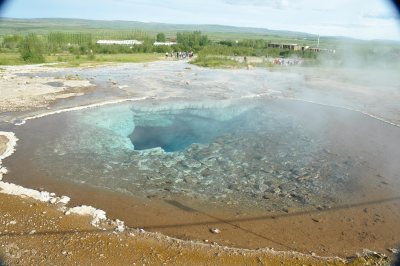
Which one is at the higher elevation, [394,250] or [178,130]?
[178,130]

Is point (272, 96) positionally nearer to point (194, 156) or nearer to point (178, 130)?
point (178, 130)

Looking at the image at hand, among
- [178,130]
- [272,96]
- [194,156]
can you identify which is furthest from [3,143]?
[272,96]

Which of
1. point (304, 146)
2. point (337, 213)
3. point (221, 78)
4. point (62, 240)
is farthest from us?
point (221, 78)

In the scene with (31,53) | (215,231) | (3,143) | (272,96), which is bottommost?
(215,231)

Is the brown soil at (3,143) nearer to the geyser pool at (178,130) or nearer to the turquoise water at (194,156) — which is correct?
the turquoise water at (194,156)

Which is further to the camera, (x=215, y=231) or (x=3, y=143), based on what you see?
(x=3, y=143)

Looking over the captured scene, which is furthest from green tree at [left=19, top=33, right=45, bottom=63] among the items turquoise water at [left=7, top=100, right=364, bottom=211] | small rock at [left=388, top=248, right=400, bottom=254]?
small rock at [left=388, top=248, right=400, bottom=254]

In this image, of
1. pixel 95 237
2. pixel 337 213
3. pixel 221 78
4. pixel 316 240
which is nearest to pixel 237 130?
pixel 337 213

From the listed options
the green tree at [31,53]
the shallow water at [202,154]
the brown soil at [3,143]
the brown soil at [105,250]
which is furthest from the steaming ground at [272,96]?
the green tree at [31,53]

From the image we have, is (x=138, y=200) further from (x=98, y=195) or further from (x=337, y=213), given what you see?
(x=337, y=213)
